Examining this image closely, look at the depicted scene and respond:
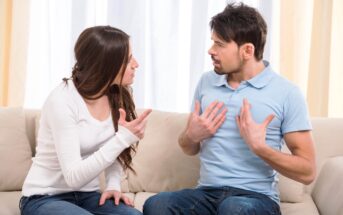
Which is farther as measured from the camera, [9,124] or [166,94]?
[166,94]

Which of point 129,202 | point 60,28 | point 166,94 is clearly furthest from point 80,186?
point 60,28

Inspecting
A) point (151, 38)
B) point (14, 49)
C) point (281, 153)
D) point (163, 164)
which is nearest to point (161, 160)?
point (163, 164)

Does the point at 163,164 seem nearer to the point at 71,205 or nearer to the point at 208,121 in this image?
the point at 208,121

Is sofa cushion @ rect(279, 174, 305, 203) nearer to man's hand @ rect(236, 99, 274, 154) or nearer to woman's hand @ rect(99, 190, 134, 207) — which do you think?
man's hand @ rect(236, 99, 274, 154)

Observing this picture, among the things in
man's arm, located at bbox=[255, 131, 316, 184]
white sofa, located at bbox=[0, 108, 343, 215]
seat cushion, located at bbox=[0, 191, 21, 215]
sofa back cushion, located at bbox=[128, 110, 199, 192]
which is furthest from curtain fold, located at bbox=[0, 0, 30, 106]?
man's arm, located at bbox=[255, 131, 316, 184]

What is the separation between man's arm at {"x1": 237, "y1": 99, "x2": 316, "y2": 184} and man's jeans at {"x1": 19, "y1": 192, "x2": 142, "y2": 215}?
47cm

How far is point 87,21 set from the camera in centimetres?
293

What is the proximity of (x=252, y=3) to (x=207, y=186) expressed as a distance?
51.9 inches

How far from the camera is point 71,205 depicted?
1.67 metres

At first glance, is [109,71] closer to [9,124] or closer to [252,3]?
[9,124]

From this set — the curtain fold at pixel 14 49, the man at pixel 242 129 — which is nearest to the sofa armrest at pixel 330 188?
the man at pixel 242 129

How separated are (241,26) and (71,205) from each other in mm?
896

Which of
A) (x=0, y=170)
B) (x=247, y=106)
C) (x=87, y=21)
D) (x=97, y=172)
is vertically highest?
(x=87, y=21)

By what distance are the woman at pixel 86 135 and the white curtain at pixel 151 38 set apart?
1049 mm
